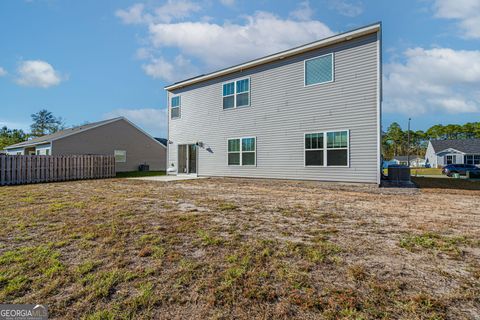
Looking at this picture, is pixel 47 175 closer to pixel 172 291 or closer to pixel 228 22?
pixel 228 22

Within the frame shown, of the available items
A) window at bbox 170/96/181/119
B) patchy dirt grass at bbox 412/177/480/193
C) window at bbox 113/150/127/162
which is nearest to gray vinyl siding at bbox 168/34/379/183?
window at bbox 170/96/181/119

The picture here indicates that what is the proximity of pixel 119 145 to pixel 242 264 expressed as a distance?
905 inches

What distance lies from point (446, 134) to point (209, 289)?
82266mm

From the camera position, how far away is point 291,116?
10.7 metres

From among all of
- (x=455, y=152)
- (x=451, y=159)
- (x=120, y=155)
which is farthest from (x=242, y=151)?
(x=451, y=159)

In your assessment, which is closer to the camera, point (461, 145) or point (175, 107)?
point (175, 107)

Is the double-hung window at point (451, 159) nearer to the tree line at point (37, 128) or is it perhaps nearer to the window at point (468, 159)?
the window at point (468, 159)

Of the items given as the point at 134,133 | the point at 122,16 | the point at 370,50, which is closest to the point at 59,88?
the point at 134,133

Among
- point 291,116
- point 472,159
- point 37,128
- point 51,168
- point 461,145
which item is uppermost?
point 37,128

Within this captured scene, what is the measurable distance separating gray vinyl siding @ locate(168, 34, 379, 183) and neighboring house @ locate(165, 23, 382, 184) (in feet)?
0.12

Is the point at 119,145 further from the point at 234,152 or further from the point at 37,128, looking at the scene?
the point at 37,128

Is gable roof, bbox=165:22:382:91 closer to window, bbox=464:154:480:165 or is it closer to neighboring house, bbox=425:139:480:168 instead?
neighboring house, bbox=425:139:480:168

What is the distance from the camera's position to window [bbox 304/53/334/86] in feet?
31.8

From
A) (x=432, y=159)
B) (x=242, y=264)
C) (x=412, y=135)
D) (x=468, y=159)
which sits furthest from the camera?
(x=412, y=135)
